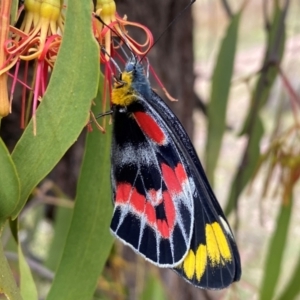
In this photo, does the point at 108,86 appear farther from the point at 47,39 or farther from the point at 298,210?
the point at 298,210

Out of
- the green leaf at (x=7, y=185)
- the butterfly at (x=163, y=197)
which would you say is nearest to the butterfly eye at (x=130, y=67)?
the butterfly at (x=163, y=197)

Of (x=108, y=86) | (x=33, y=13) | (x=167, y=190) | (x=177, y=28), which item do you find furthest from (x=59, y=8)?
(x=177, y=28)

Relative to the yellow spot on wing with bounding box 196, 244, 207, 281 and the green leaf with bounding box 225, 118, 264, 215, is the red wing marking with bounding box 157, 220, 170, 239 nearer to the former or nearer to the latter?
the yellow spot on wing with bounding box 196, 244, 207, 281

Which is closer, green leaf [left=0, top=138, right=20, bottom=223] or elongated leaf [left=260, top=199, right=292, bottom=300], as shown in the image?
green leaf [left=0, top=138, right=20, bottom=223]

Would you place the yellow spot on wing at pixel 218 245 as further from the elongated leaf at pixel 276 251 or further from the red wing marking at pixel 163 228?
the elongated leaf at pixel 276 251

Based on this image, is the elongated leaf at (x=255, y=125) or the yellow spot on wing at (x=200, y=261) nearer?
the yellow spot on wing at (x=200, y=261)

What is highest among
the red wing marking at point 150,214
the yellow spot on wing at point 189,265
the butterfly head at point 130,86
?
the butterfly head at point 130,86

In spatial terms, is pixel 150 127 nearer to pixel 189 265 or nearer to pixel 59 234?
pixel 189 265

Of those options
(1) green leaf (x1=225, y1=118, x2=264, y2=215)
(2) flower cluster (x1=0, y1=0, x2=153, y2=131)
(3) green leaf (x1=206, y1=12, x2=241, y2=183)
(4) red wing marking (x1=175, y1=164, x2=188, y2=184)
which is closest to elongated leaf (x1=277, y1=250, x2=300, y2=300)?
(1) green leaf (x1=225, y1=118, x2=264, y2=215)
